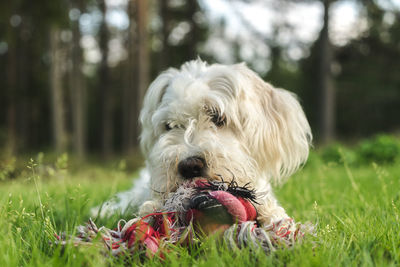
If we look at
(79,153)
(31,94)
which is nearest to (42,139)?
(31,94)

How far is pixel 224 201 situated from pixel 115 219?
1129 mm

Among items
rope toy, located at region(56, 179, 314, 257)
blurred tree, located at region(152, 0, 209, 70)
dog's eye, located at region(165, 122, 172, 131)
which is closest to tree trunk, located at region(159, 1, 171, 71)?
blurred tree, located at region(152, 0, 209, 70)

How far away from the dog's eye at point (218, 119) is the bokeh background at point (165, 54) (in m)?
11.6

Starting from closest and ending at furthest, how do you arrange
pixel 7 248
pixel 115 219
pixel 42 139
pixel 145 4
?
pixel 7 248 → pixel 115 219 → pixel 145 4 → pixel 42 139

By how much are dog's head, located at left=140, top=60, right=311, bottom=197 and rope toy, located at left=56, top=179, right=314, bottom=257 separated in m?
0.32

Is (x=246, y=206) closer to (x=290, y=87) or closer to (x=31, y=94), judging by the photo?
(x=31, y=94)

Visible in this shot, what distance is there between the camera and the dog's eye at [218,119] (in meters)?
3.06

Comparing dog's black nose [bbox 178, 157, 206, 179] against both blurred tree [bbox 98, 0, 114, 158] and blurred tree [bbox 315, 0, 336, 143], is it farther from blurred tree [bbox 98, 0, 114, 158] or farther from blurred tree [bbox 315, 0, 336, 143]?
blurred tree [bbox 98, 0, 114, 158]

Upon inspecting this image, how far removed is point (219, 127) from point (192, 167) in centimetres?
64

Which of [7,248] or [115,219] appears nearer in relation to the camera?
[7,248]

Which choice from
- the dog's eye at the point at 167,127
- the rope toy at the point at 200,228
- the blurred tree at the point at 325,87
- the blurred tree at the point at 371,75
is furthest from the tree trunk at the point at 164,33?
the rope toy at the point at 200,228

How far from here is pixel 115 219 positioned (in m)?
2.83

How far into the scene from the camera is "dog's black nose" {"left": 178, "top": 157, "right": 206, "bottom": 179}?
254 cm

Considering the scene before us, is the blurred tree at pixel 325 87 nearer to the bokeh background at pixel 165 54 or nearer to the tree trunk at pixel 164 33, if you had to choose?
the bokeh background at pixel 165 54
